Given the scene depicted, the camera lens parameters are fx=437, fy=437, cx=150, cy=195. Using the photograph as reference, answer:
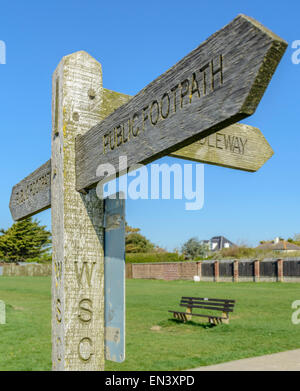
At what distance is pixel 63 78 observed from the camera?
7.29 feet

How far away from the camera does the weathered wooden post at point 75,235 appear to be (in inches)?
80.0

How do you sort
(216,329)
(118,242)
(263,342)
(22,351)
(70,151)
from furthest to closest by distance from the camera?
(216,329)
(263,342)
(22,351)
(70,151)
(118,242)

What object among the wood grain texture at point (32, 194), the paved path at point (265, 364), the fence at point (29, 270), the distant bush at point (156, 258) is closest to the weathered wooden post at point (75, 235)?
the wood grain texture at point (32, 194)

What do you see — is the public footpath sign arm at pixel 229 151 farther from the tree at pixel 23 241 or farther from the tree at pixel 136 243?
the tree at pixel 136 243

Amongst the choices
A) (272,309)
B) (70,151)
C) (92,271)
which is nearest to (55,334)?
(92,271)

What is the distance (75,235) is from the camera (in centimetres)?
209

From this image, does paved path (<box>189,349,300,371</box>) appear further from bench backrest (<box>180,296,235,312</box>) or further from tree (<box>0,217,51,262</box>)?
tree (<box>0,217,51,262</box>)

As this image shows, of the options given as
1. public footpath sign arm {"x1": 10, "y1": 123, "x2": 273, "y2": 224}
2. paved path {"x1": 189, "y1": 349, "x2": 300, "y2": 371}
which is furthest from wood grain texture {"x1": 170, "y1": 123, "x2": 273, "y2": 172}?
paved path {"x1": 189, "y1": 349, "x2": 300, "y2": 371}

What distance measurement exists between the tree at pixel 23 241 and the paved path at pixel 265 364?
5510 cm

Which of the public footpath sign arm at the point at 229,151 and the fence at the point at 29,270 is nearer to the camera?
the public footpath sign arm at the point at 229,151

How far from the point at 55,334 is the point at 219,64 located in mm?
1487

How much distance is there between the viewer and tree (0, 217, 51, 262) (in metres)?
60.3

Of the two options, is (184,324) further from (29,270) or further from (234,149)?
(29,270)
